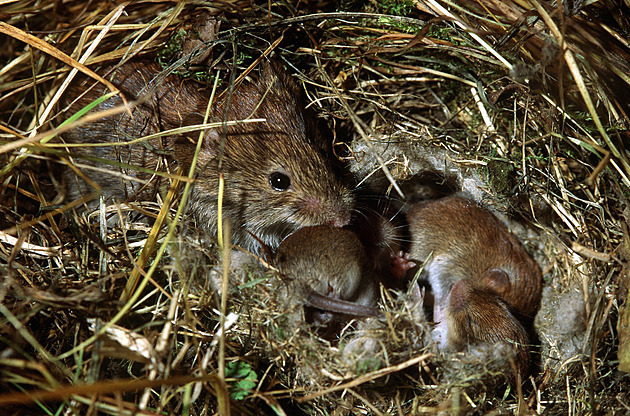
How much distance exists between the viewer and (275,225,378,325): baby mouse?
2.39m

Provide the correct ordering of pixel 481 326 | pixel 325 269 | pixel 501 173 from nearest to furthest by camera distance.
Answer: pixel 325 269
pixel 481 326
pixel 501 173

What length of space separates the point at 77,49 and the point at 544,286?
344 centimetres

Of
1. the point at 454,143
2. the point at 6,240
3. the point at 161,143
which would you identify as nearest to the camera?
the point at 6,240

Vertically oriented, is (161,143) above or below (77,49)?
below

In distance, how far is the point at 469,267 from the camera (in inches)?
129

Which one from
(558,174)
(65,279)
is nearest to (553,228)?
(558,174)

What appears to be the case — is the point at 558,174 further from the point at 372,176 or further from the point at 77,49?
the point at 77,49

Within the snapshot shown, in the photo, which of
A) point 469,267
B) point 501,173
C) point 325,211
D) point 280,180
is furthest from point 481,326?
point 280,180

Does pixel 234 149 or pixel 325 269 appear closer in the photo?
pixel 325 269

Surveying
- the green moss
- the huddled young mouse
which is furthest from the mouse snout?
the green moss

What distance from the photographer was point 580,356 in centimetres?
259

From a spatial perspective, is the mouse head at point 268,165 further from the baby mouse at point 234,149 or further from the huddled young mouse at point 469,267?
the huddled young mouse at point 469,267

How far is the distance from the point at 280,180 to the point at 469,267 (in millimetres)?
1513

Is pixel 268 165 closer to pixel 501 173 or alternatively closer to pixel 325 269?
pixel 325 269
